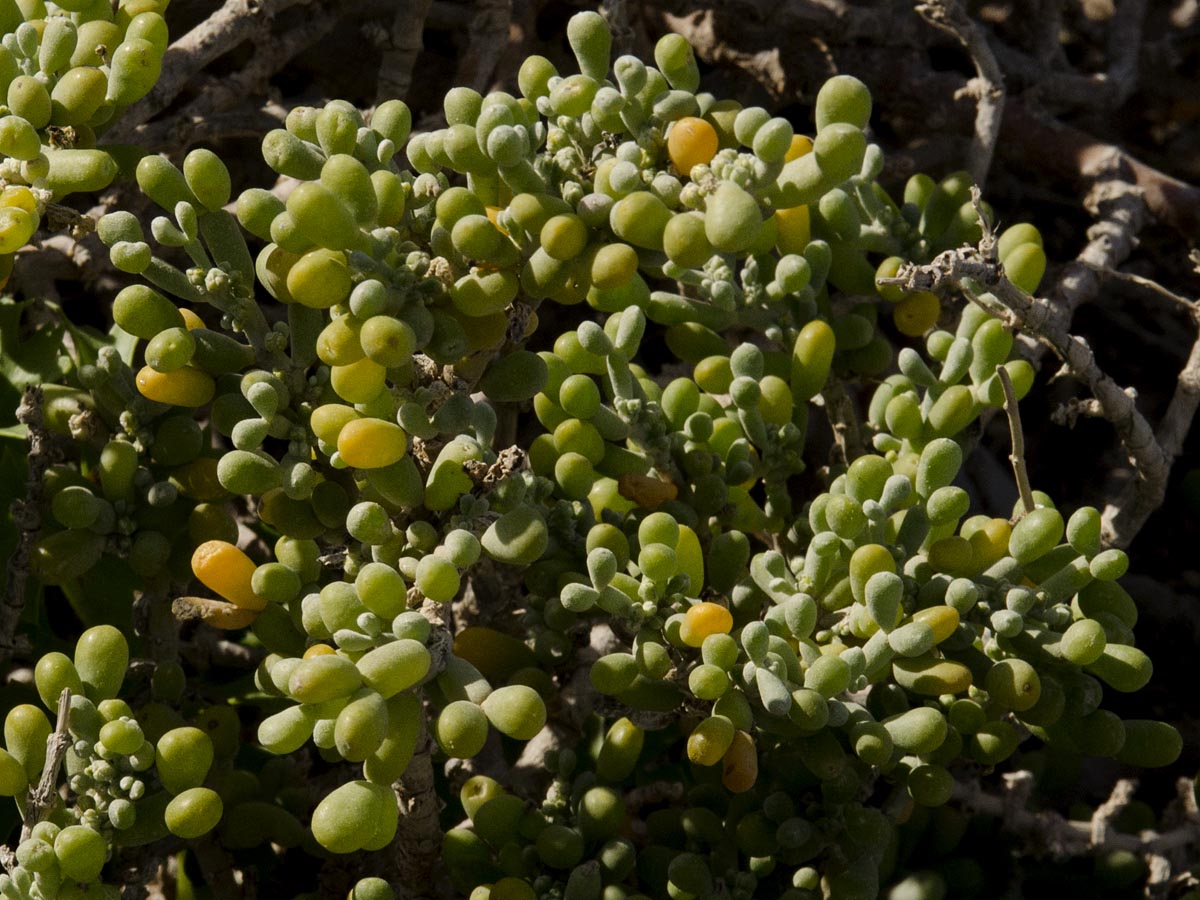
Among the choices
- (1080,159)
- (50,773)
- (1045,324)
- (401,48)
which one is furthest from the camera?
(1080,159)

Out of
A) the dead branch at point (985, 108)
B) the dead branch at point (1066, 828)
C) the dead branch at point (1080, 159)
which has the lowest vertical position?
the dead branch at point (1066, 828)

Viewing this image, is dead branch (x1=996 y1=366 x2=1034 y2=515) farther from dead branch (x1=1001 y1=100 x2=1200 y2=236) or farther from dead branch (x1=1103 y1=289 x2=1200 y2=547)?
dead branch (x1=1001 y1=100 x2=1200 y2=236)

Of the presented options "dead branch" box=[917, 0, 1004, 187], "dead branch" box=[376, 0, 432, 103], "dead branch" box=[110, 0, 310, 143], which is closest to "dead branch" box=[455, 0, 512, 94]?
"dead branch" box=[376, 0, 432, 103]

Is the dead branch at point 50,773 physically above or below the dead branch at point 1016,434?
below

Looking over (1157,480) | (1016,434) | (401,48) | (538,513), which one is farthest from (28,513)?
(1157,480)

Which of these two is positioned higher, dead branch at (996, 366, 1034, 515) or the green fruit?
dead branch at (996, 366, 1034, 515)

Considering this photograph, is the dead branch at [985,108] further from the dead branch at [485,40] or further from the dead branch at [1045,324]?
the dead branch at [485,40]

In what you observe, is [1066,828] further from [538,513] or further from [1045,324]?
[538,513]

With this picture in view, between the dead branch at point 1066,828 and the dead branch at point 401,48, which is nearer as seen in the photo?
the dead branch at point 1066,828

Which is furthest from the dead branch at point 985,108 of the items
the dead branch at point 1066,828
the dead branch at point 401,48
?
the dead branch at point 1066,828

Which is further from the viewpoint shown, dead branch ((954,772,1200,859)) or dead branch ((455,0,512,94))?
dead branch ((455,0,512,94))
